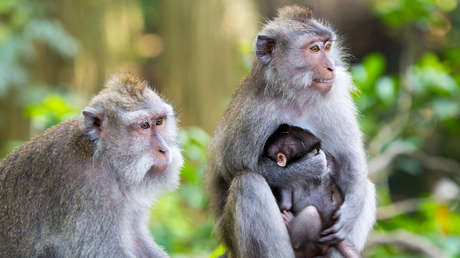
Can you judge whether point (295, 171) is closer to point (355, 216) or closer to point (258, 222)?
point (258, 222)

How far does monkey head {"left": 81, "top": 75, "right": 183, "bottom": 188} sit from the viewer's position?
4.43 m

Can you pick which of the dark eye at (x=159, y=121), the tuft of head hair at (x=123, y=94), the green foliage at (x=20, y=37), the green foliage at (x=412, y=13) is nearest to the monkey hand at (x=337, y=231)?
the dark eye at (x=159, y=121)

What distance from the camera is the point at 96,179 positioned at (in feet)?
14.3

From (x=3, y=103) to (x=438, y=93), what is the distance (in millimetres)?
8769

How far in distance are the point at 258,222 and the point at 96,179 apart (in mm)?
1209

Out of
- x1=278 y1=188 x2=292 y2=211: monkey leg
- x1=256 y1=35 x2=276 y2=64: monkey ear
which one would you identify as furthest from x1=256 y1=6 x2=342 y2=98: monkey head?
x1=278 y1=188 x2=292 y2=211: monkey leg

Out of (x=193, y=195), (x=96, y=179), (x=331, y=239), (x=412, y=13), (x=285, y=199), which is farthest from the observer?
(x=412, y=13)

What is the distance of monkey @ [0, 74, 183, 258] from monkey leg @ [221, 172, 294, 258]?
1.84 ft

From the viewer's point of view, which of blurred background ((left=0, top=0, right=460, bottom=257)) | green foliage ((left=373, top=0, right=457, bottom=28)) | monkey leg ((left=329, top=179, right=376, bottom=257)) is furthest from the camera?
green foliage ((left=373, top=0, right=457, bottom=28))

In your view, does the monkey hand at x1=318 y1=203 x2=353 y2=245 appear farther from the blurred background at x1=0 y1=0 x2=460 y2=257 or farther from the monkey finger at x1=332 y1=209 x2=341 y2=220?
the blurred background at x1=0 y1=0 x2=460 y2=257

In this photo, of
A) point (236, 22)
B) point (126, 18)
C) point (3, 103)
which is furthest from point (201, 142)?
point (126, 18)

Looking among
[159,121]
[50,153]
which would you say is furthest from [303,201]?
[50,153]

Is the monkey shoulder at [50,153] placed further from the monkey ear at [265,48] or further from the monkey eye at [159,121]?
the monkey ear at [265,48]

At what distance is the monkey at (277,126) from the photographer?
14.9ft
